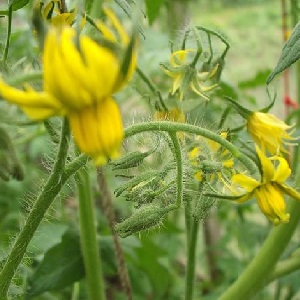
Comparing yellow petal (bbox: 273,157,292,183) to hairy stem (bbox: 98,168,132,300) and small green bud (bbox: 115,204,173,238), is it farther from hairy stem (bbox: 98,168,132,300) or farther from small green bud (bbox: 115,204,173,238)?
hairy stem (bbox: 98,168,132,300)

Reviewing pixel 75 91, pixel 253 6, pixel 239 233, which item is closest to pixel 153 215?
pixel 75 91

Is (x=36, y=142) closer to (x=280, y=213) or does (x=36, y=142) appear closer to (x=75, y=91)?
(x=280, y=213)

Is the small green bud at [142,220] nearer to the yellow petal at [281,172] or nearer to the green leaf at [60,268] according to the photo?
the yellow petal at [281,172]

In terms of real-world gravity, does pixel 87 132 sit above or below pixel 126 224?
above

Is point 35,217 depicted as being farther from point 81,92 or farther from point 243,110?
point 243,110

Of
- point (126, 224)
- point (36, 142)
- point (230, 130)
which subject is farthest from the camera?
point (36, 142)

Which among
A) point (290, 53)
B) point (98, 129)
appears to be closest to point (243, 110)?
point (290, 53)
